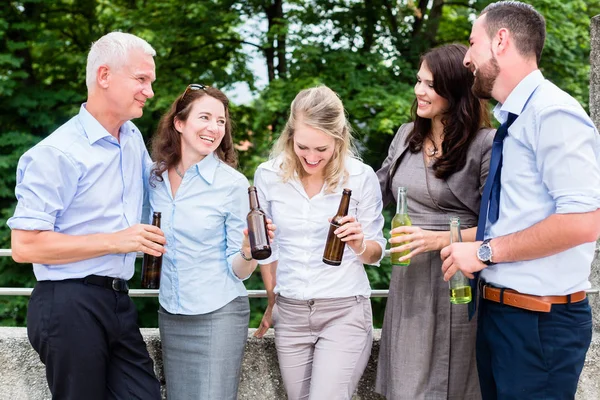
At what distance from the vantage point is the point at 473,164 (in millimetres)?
2980

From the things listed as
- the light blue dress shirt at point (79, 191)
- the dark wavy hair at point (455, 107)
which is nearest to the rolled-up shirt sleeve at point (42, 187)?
the light blue dress shirt at point (79, 191)

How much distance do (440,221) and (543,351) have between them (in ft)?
2.52

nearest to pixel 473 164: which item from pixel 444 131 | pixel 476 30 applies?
pixel 444 131

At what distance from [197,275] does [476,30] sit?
5.00 feet

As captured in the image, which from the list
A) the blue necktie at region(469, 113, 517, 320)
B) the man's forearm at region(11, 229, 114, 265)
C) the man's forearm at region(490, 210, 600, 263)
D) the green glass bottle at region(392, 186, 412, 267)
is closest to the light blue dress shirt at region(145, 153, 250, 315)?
the man's forearm at region(11, 229, 114, 265)

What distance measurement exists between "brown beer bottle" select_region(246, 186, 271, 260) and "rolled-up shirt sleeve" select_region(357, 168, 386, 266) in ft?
1.59

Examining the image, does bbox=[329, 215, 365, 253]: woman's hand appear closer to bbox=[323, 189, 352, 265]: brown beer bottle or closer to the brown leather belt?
bbox=[323, 189, 352, 265]: brown beer bottle

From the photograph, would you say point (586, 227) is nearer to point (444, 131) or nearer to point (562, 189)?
point (562, 189)

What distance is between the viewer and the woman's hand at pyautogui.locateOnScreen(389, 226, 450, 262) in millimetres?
2803

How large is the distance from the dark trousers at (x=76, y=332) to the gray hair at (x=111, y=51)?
88 centimetres

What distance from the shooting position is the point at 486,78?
2.64m

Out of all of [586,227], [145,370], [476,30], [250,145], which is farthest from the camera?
[250,145]

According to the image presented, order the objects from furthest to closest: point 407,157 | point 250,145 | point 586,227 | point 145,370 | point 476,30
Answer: point 250,145 → point 407,157 → point 145,370 → point 476,30 → point 586,227

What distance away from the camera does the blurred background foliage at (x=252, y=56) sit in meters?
9.95
